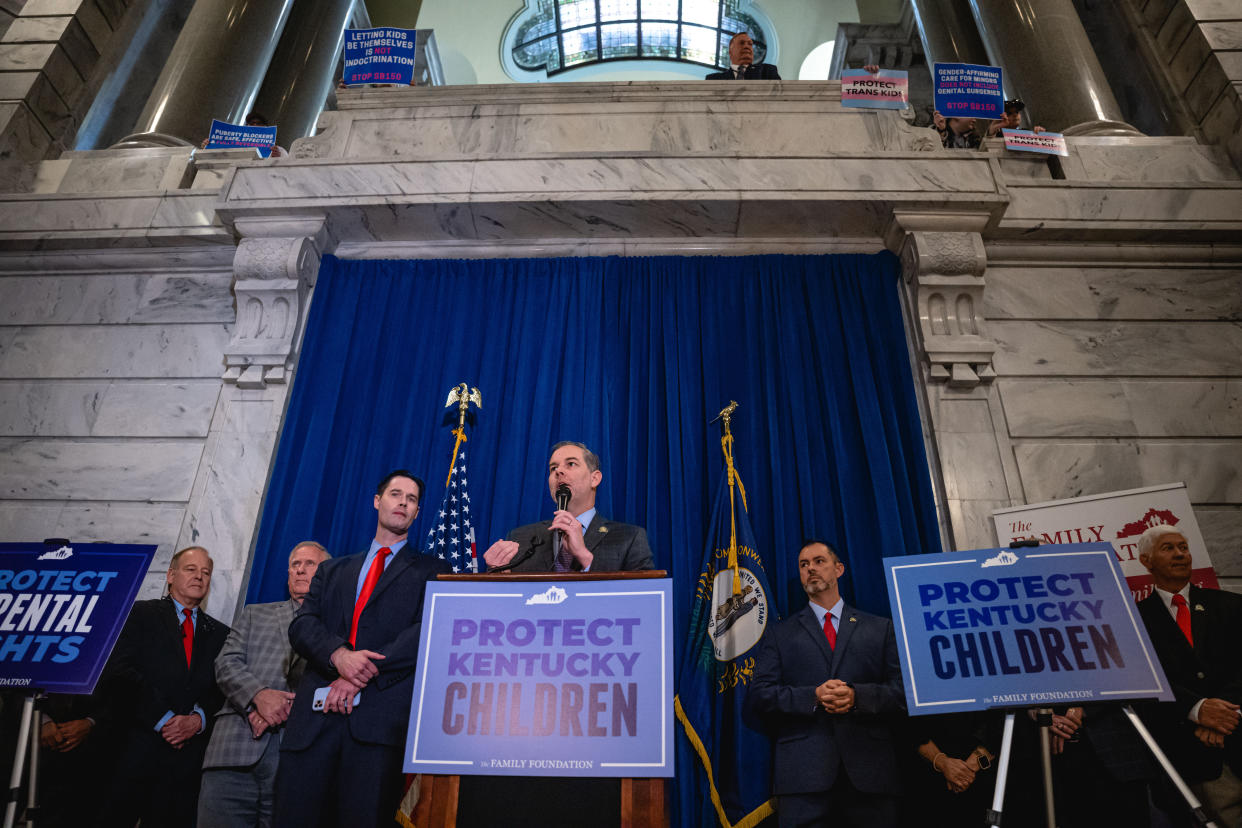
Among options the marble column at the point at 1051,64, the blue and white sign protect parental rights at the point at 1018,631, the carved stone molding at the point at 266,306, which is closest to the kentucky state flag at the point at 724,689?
the blue and white sign protect parental rights at the point at 1018,631

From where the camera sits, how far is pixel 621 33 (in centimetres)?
1311

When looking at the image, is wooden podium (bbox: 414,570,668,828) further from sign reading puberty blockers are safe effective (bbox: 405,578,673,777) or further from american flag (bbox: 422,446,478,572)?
american flag (bbox: 422,446,478,572)

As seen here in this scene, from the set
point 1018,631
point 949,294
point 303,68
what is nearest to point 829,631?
point 1018,631

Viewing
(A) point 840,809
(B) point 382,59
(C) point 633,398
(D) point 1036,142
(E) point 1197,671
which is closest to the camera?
(A) point 840,809

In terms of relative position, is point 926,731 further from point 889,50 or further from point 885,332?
point 889,50

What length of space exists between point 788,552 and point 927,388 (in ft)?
4.50

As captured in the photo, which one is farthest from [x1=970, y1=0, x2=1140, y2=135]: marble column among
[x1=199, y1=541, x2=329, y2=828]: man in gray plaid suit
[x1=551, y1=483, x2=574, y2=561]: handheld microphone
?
[x1=199, y1=541, x2=329, y2=828]: man in gray plaid suit

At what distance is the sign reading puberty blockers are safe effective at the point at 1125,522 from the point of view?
135 inches

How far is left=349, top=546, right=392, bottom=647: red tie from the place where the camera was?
2.80 metres

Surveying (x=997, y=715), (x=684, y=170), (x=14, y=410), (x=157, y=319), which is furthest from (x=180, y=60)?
(x=997, y=715)

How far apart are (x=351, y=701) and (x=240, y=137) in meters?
4.66

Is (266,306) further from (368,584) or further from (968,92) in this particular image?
(968,92)

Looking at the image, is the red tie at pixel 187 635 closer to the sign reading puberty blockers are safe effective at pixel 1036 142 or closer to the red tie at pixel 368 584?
the red tie at pixel 368 584

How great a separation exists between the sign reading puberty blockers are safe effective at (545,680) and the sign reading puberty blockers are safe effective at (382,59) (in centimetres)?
467
